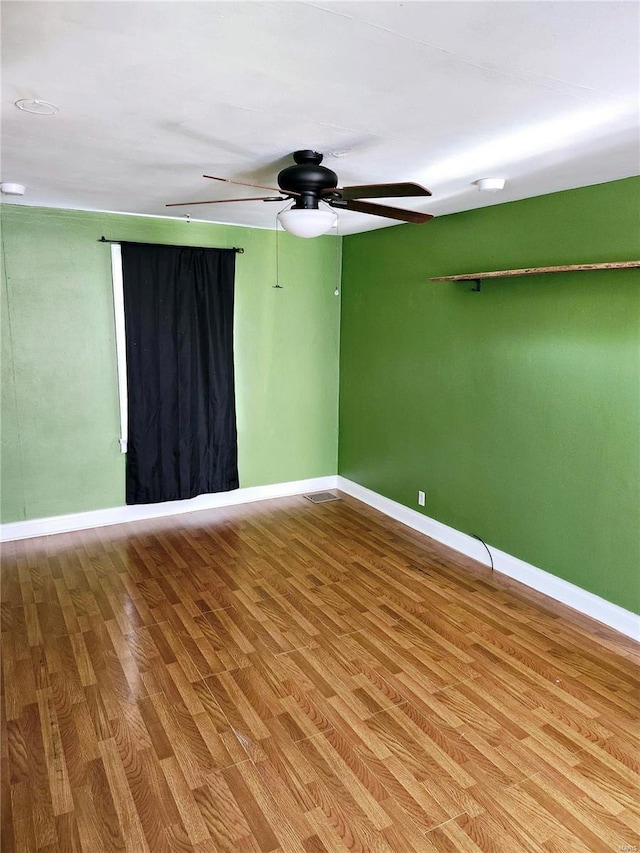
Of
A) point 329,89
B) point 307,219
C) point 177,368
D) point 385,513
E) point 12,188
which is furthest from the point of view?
point 385,513

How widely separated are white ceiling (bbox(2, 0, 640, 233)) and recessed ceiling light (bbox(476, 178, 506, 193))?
0.05m

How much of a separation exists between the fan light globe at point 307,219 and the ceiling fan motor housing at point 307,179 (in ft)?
0.19

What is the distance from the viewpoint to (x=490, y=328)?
3.81m

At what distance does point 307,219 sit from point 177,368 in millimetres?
2468

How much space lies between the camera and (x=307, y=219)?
2506 millimetres

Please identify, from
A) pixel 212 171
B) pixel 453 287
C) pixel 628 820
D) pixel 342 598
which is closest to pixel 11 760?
pixel 342 598

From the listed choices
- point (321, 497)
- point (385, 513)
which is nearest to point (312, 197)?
point (385, 513)

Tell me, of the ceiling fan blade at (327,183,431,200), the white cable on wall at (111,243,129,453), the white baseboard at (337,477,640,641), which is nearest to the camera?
the ceiling fan blade at (327,183,431,200)

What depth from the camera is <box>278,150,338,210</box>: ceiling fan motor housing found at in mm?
2529

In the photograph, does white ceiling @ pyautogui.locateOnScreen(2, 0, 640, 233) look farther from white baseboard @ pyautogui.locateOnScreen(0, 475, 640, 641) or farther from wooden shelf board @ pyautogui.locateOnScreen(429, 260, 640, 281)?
white baseboard @ pyautogui.locateOnScreen(0, 475, 640, 641)

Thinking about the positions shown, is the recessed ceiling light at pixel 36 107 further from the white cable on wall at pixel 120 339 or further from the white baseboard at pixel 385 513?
the white baseboard at pixel 385 513

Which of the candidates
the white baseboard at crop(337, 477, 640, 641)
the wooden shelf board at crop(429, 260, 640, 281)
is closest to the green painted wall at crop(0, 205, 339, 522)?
the white baseboard at crop(337, 477, 640, 641)

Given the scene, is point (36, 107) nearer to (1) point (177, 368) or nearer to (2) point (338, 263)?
(1) point (177, 368)

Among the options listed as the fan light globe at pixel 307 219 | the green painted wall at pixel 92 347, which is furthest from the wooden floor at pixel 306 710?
the fan light globe at pixel 307 219
